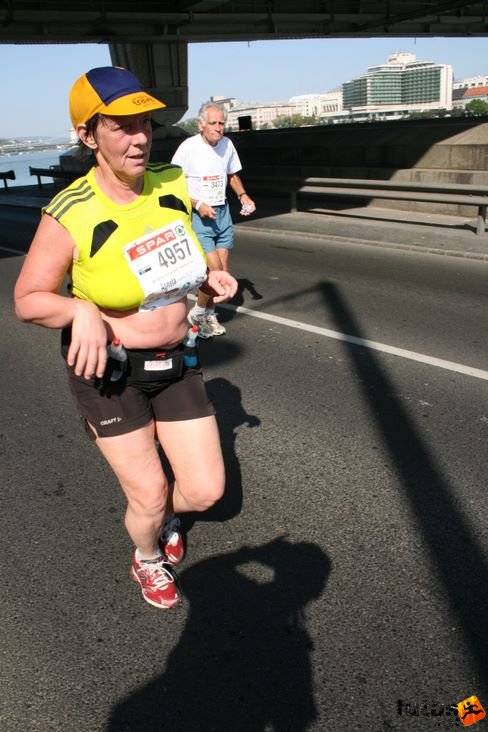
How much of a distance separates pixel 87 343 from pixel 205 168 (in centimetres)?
445

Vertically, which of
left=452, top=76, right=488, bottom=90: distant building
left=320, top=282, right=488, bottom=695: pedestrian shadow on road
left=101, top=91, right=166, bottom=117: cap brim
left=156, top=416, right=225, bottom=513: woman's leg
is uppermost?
left=452, top=76, right=488, bottom=90: distant building

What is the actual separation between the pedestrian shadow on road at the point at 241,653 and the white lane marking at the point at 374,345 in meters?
2.72

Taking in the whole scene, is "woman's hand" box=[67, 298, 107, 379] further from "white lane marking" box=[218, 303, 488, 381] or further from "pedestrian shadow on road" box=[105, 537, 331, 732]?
"white lane marking" box=[218, 303, 488, 381]

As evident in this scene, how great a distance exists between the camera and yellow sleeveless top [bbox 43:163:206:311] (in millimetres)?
2391

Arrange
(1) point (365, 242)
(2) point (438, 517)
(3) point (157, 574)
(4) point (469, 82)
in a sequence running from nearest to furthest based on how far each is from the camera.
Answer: (3) point (157, 574), (2) point (438, 517), (1) point (365, 242), (4) point (469, 82)

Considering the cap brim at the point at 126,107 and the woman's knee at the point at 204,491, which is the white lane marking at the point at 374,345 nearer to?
the woman's knee at the point at 204,491

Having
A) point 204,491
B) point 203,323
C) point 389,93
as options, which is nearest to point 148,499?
point 204,491

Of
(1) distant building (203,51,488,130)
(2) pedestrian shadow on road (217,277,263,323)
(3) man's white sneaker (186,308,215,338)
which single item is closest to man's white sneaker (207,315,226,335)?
(3) man's white sneaker (186,308,215,338)

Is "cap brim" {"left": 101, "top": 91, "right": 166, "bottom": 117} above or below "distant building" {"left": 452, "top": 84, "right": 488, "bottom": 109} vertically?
below

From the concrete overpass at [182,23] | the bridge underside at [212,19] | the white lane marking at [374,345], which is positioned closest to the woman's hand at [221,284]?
the white lane marking at [374,345]

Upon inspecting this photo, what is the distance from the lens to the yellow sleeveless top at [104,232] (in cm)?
239
